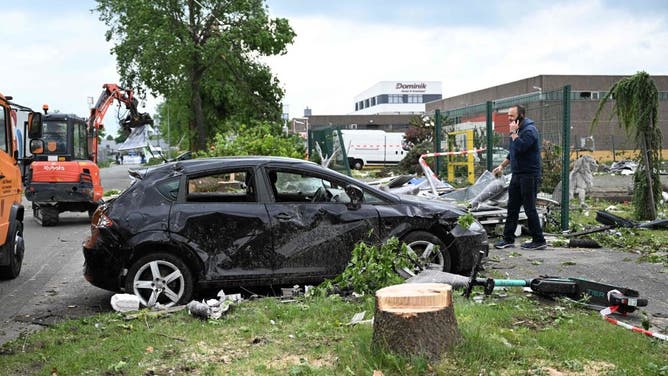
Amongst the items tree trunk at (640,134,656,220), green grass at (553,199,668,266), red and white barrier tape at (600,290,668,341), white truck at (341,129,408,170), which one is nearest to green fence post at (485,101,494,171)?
green grass at (553,199,668,266)

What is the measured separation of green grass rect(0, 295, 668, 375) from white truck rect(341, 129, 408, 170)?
39.7 meters

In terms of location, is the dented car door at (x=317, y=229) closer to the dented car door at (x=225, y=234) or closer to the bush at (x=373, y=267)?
the dented car door at (x=225, y=234)

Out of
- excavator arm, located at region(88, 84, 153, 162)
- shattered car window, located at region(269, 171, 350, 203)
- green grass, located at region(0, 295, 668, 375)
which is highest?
excavator arm, located at region(88, 84, 153, 162)

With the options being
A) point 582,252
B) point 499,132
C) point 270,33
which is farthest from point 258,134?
point 270,33

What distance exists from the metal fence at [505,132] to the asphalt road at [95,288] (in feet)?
8.43

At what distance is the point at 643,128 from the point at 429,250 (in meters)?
6.91

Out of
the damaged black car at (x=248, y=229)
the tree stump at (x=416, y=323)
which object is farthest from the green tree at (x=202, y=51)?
the tree stump at (x=416, y=323)

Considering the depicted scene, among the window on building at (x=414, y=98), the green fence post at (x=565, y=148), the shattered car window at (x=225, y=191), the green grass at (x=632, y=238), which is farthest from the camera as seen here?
the window on building at (x=414, y=98)

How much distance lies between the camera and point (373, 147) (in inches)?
1826

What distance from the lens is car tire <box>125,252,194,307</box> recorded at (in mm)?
7012

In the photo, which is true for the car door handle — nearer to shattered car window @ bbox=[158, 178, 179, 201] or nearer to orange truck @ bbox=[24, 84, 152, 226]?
shattered car window @ bbox=[158, 178, 179, 201]

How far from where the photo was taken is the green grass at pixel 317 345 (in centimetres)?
472

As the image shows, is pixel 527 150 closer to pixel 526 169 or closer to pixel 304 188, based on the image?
pixel 526 169

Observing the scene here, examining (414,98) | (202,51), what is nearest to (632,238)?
(202,51)
